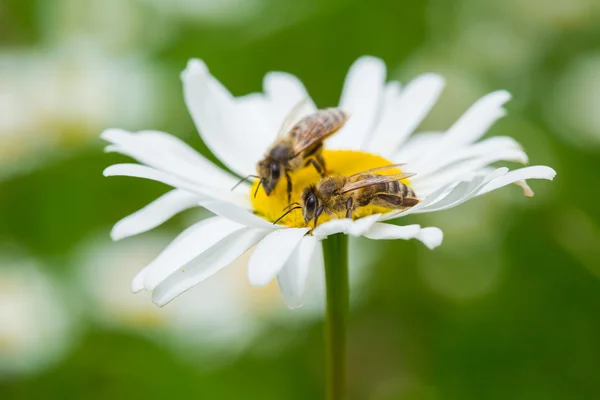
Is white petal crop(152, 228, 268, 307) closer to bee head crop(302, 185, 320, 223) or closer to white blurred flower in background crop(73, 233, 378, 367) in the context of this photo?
bee head crop(302, 185, 320, 223)

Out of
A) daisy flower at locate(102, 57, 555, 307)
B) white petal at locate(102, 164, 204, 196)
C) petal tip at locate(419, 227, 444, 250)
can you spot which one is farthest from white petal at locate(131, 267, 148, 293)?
petal tip at locate(419, 227, 444, 250)

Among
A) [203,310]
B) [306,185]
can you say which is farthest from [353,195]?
[203,310]

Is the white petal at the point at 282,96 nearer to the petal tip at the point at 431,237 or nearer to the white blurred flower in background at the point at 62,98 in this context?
the petal tip at the point at 431,237

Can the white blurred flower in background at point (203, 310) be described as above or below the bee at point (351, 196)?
above

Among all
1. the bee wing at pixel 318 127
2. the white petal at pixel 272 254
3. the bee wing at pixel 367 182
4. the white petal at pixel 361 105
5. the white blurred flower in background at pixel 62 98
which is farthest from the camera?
the white blurred flower in background at pixel 62 98

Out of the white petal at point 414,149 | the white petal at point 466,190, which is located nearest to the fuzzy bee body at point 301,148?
Result: the white petal at point 414,149

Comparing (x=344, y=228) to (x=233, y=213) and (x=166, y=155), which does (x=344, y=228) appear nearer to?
(x=233, y=213)
